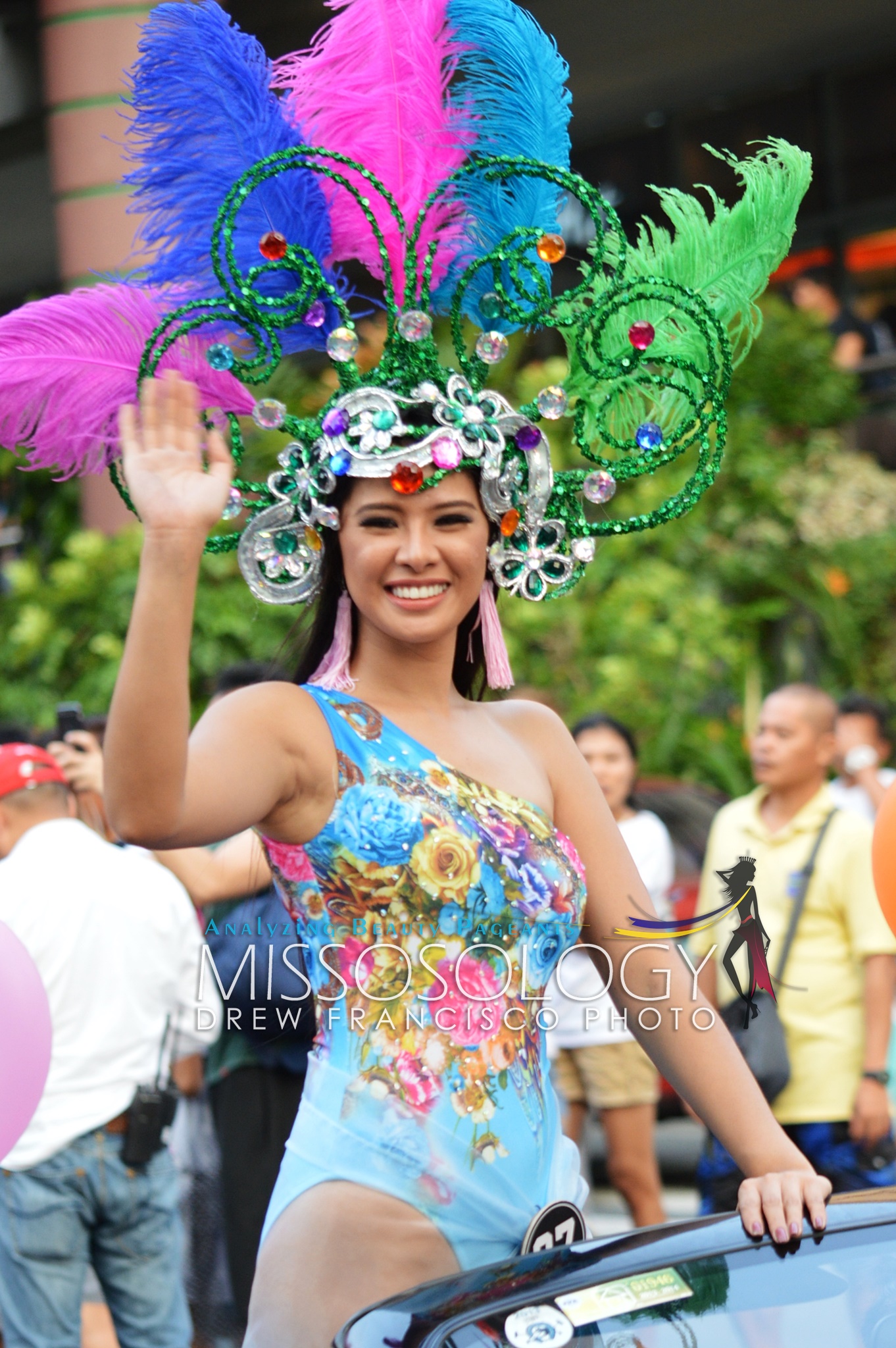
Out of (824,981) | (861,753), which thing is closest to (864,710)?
(861,753)

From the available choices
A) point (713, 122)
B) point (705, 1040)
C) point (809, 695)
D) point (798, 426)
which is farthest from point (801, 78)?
point (705, 1040)

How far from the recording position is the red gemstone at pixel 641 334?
238 centimetres

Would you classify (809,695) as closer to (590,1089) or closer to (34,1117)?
(590,1089)

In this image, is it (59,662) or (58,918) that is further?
(59,662)

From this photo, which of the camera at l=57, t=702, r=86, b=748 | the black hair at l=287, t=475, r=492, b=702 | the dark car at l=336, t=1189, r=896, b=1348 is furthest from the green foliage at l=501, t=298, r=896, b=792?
the dark car at l=336, t=1189, r=896, b=1348

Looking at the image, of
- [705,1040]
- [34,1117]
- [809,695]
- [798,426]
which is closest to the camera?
[705,1040]

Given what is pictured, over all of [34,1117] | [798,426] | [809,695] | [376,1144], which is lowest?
[34,1117]

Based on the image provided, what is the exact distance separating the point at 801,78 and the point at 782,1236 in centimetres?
1232

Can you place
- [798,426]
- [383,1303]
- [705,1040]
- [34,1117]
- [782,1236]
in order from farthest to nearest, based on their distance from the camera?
[798,426] → [34,1117] → [705,1040] → [782,1236] → [383,1303]

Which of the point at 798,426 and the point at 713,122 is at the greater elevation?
the point at 713,122

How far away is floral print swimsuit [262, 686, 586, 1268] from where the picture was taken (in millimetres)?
2057

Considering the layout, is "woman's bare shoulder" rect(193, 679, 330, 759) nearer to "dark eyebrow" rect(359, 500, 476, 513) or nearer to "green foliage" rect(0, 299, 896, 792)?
"dark eyebrow" rect(359, 500, 476, 513)

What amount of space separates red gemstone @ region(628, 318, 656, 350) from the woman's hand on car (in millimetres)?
1179

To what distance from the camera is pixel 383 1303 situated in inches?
74.5
